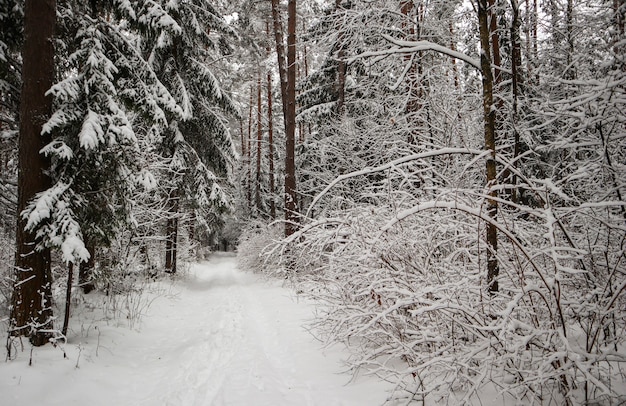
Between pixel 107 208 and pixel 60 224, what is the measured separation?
3.08 feet

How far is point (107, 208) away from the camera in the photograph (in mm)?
5145

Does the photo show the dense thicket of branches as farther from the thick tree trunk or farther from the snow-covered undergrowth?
the thick tree trunk

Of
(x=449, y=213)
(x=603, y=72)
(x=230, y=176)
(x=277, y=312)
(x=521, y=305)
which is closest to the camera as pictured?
(x=521, y=305)

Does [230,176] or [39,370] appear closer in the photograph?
[39,370]

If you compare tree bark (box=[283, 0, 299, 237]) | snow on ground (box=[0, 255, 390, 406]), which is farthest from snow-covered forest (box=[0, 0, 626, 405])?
tree bark (box=[283, 0, 299, 237])

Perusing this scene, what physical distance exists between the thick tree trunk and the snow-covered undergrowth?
3692mm

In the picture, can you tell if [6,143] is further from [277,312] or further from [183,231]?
[183,231]

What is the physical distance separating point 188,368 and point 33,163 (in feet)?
11.9

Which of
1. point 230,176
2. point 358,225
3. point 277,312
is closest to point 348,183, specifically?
point 230,176

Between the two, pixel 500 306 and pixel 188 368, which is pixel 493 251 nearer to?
pixel 500 306

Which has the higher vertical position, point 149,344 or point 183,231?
point 183,231

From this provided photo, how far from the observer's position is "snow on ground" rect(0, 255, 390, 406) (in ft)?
11.3

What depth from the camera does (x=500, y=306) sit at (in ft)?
9.48

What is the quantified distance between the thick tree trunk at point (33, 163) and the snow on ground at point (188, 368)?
499 mm
